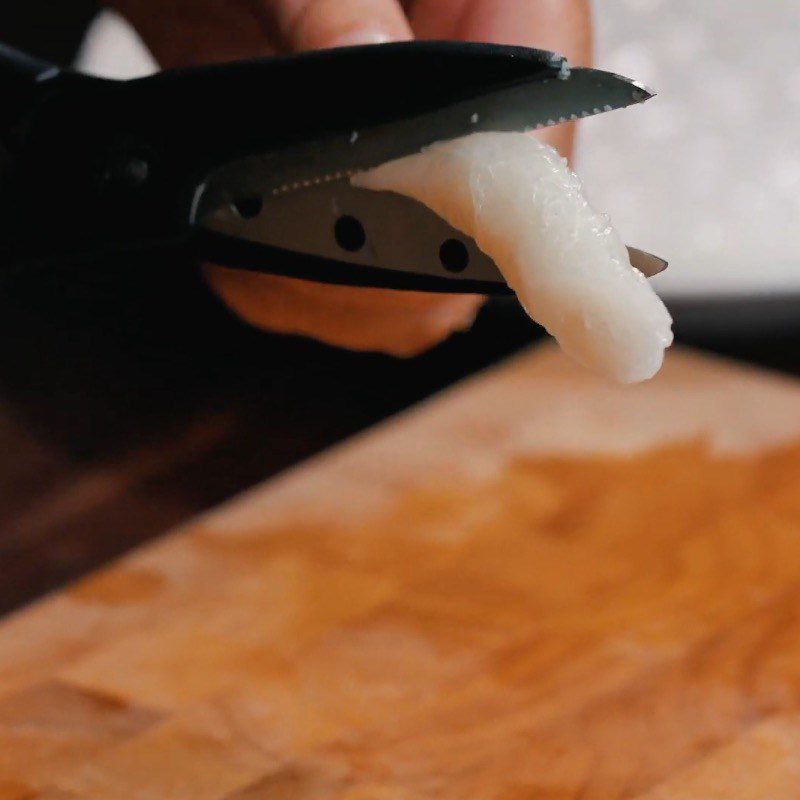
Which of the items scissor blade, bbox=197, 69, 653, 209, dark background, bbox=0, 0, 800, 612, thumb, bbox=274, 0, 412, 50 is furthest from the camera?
dark background, bbox=0, 0, 800, 612

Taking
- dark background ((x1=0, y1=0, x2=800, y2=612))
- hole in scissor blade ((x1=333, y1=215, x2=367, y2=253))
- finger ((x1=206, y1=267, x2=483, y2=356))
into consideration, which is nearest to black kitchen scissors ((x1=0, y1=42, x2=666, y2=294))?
hole in scissor blade ((x1=333, y1=215, x2=367, y2=253))

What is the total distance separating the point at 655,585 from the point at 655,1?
530mm

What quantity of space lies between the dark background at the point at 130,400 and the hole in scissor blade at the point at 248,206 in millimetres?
380

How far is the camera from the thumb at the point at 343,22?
504mm

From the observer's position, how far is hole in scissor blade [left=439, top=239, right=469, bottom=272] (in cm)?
45

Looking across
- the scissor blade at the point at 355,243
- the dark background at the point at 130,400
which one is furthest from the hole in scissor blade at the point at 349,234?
the dark background at the point at 130,400

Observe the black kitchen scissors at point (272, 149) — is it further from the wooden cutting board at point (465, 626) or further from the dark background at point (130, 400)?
the dark background at point (130, 400)

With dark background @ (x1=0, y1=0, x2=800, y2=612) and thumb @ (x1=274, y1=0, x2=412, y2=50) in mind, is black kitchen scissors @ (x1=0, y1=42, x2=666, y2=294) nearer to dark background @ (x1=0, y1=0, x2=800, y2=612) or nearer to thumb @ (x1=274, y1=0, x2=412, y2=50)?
thumb @ (x1=274, y1=0, x2=412, y2=50)

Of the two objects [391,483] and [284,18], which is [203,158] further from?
[391,483]

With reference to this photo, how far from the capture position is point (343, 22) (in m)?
0.51

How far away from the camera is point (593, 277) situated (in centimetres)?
41

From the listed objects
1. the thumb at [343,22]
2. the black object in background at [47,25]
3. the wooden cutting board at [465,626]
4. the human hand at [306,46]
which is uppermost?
the black object in background at [47,25]

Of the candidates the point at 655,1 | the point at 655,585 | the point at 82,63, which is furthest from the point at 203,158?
the point at 655,1

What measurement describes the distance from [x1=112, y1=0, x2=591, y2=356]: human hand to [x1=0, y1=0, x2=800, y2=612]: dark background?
0.18m
